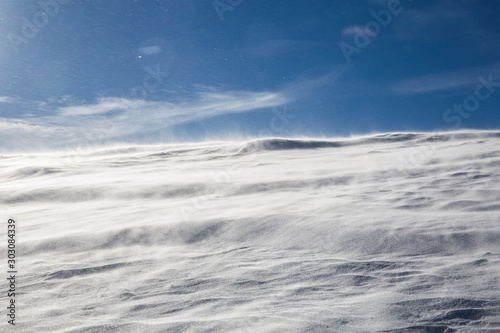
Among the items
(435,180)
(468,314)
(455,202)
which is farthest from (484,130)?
(468,314)

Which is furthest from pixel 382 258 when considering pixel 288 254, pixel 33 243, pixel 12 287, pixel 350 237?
pixel 33 243

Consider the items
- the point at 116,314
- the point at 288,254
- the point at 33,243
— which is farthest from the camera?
the point at 33,243

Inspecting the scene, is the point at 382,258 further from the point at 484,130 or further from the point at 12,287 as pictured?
the point at 484,130

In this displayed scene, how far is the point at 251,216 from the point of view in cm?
378

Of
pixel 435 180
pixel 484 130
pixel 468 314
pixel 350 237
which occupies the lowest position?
pixel 468 314

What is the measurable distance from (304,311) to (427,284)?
32.1 inches

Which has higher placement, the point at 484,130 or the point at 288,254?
the point at 484,130

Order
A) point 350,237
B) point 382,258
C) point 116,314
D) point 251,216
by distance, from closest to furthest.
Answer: point 116,314 < point 382,258 < point 350,237 < point 251,216

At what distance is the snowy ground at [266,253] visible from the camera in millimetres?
1934

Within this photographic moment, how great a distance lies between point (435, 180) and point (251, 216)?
2.96 meters

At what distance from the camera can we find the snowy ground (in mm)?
1934

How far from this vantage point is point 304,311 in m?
1.95

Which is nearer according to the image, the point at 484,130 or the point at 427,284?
the point at 427,284

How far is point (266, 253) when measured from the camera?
2.92 m
